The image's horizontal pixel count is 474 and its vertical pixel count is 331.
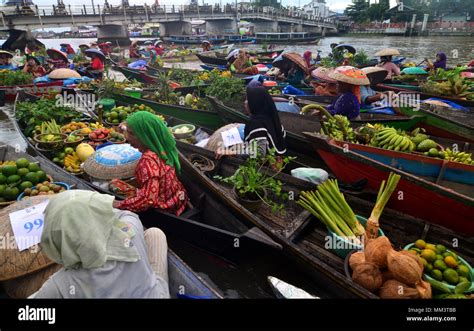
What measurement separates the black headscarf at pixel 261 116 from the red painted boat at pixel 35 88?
319 inches

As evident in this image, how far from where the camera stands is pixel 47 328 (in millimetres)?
1969

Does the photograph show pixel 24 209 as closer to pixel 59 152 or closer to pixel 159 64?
pixel 59 152

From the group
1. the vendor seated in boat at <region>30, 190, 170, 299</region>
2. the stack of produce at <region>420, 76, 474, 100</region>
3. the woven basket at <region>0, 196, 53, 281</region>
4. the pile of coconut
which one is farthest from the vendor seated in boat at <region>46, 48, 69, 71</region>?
the pile of coconut

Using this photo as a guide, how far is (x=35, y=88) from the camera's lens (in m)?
9.86

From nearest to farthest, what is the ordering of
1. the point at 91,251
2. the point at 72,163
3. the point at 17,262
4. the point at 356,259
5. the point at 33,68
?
the point at 91,251, the point at 17,262, the point at 356,259, the point at 72,163, the point at 33,68

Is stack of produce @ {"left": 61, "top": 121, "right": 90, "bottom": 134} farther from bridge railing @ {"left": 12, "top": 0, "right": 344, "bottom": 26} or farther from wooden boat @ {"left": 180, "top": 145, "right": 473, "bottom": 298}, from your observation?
bridge railing @ {"left": 12, "top": 0, "right": 344, "bottom": 26}

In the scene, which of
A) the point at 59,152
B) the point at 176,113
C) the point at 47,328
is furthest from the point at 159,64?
the point at 47,328

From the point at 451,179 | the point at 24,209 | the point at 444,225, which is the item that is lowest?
the point at 444,225

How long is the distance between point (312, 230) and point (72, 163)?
3.98 m

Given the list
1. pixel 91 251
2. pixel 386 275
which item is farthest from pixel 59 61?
pixel 386 275

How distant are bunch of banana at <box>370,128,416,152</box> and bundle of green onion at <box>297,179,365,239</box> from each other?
1.66 meters

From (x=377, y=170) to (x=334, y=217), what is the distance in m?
1.14

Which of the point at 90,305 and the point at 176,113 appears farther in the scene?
the point at 176,113

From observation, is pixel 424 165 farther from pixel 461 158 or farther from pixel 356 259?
pixel 356 259
